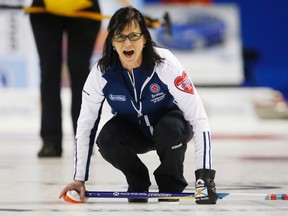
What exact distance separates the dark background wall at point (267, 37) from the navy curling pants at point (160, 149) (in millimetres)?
6981

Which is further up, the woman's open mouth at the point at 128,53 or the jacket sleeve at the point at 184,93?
the woman's open mouth at the point at 128,53

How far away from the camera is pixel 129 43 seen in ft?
9.87

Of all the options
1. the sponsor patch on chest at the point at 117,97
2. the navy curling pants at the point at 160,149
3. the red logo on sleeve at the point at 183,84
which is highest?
the red logo on sleeve at the point at 183,84

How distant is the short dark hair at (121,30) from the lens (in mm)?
3023

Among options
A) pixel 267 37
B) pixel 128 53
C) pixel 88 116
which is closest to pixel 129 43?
pixel 128 53

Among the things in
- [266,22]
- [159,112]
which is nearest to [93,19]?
[159,112]

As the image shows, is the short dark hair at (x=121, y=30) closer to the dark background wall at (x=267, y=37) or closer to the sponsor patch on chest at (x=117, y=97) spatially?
the sponsor patch on chest at (x=117, y=97)

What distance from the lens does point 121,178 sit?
4.02 m

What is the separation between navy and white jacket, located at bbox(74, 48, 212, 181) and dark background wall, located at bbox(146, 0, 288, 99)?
7.02 meters

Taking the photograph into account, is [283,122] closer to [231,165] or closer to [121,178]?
[231,165]

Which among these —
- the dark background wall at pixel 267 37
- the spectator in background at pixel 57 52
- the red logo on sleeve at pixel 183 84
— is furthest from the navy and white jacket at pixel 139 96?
the dark background wall at pixel 267 37

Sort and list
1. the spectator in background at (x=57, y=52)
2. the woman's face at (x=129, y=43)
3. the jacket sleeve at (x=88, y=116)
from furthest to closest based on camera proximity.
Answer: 1. the spectator in background at (x=57, y=52)
2. the jacket sleeve at (x=88, y=116)
3. the woman's face at (x=129, y=43)

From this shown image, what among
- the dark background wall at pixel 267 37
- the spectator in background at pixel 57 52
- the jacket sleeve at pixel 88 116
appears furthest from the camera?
the dark background wall at pixel 267 37

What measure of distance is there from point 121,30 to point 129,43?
53 millimetres
